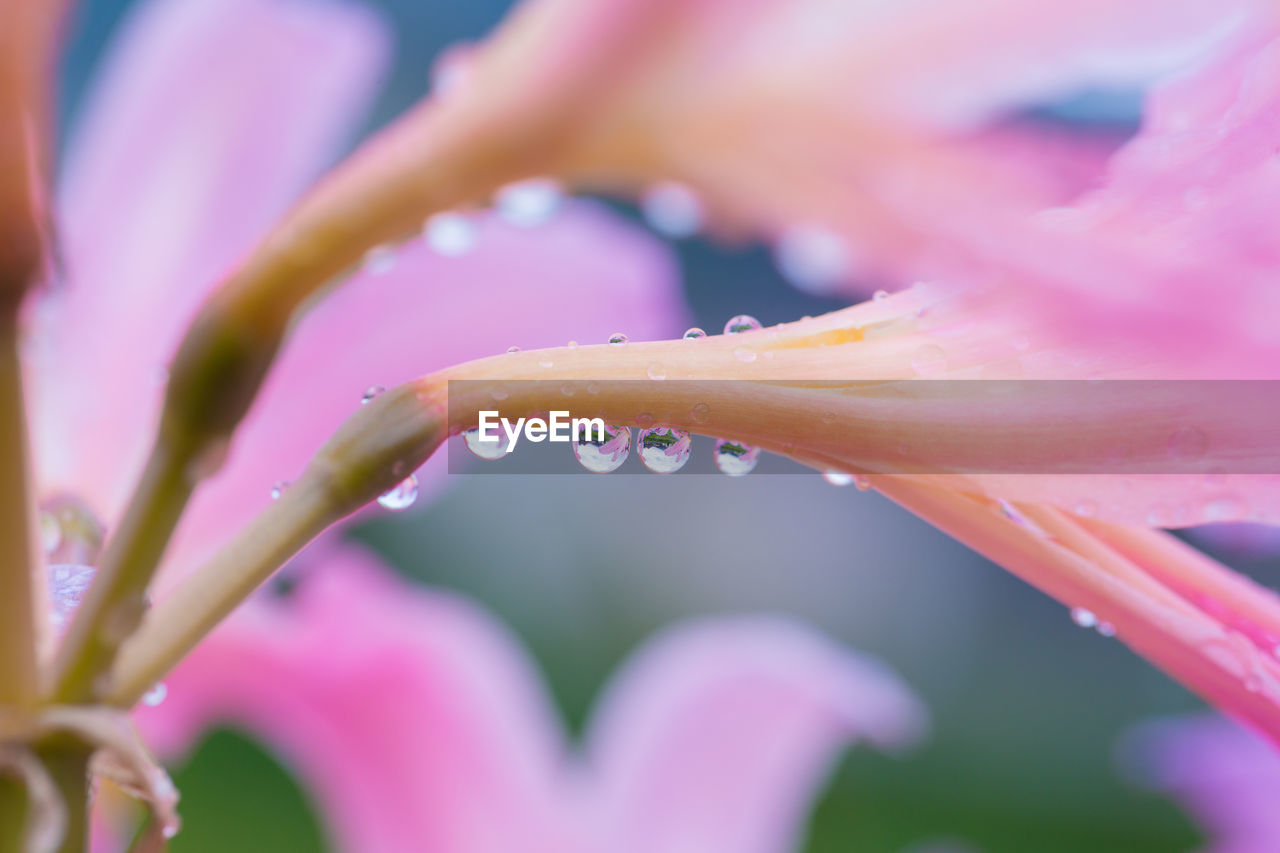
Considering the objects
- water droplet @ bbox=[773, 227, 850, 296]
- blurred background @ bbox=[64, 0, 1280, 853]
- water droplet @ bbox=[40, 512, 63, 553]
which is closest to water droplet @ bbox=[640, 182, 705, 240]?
water droplet @ bbox=[773, 227, 850, 296]

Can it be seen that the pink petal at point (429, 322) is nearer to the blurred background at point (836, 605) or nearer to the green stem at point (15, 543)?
the green stem at point (15, 543)

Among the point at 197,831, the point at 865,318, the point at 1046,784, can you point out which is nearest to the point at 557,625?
the point at 197,831

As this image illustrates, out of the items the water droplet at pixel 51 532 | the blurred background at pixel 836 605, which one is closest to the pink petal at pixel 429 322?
the water droplet at pixel 51 532

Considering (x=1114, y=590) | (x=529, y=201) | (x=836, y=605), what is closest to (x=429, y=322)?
(x=529, y=201)

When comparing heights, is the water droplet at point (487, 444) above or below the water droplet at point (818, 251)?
below

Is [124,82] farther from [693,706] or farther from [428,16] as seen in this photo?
[428,16]

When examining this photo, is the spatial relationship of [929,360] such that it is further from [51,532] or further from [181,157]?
[181,157]
